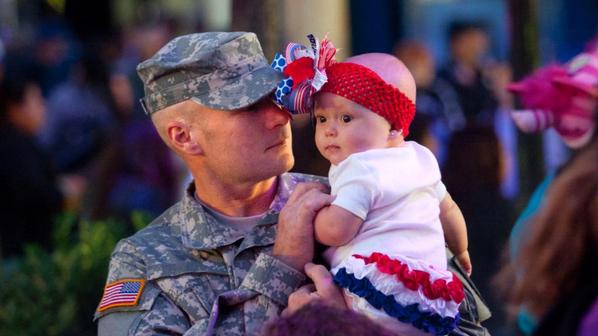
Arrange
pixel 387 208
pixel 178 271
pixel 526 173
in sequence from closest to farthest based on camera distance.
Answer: pixel 387 208
pixel 178 271
pixel 526 173

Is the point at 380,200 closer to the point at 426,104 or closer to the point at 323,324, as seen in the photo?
the point at 323,324

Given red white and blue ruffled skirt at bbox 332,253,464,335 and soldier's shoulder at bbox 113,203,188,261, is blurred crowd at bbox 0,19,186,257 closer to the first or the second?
soldier's shoulder at bbox 113,203,188,261

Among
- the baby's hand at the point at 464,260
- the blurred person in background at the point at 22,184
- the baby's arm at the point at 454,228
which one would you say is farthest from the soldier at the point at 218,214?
the blurred person in background at the point at 22,184

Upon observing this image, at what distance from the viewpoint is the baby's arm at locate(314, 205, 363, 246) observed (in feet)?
10.8

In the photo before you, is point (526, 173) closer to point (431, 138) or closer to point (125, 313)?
point (431, 138)

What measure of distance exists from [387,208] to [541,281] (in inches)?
20.7

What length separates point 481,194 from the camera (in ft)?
30.2

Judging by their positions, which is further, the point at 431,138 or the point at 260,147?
the point at 431,138

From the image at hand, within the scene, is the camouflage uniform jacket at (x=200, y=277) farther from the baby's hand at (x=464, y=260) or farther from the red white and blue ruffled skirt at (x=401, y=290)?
the baby's hand at (x=464, y=260)

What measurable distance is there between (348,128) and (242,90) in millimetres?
424

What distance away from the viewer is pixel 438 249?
134 inches

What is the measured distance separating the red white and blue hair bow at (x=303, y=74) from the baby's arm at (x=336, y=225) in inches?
13.2

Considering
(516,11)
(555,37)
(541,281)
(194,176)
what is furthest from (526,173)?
(555,37)

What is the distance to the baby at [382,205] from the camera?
327 centimetres
